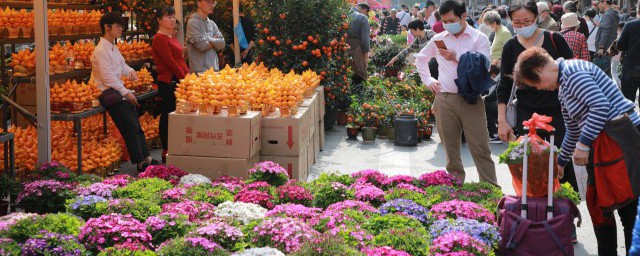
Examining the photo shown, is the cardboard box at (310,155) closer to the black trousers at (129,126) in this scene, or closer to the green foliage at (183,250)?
the black trousers at (129,126)

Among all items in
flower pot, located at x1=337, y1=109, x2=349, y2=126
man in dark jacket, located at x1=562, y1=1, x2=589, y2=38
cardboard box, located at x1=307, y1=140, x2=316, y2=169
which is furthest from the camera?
→ man in dark jacket, located at x1=562, y1=1, x2=589, y2=38

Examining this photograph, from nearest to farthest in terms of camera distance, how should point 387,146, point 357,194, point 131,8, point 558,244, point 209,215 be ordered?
point 558,244 < point 209,215 < point 357,194 < point 387,146 < point 131,8

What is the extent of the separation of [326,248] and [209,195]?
1.81 metres

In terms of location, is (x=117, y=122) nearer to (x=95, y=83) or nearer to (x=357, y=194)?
(x=95, y=83)

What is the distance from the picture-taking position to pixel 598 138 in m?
5.00

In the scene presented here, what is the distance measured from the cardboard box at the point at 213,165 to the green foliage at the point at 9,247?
3222mm

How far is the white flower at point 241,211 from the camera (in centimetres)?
529

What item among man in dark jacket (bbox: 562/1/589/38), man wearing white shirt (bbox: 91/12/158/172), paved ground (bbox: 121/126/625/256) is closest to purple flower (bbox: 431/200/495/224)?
paved ground (bbox: 121/126/625/256)

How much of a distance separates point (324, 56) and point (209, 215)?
246 inches

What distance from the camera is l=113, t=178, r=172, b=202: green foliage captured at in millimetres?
5906

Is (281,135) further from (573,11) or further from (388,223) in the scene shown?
(573,11)

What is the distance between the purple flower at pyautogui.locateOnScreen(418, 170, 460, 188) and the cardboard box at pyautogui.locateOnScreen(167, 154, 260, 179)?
1.79 metres

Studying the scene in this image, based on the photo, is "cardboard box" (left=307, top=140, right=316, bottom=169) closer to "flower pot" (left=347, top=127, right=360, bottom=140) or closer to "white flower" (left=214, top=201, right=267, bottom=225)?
"flower pot" (left=347, top=127, right=360, bottom=140)

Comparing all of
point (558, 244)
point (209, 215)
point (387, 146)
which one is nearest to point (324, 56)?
point (387, 146)
